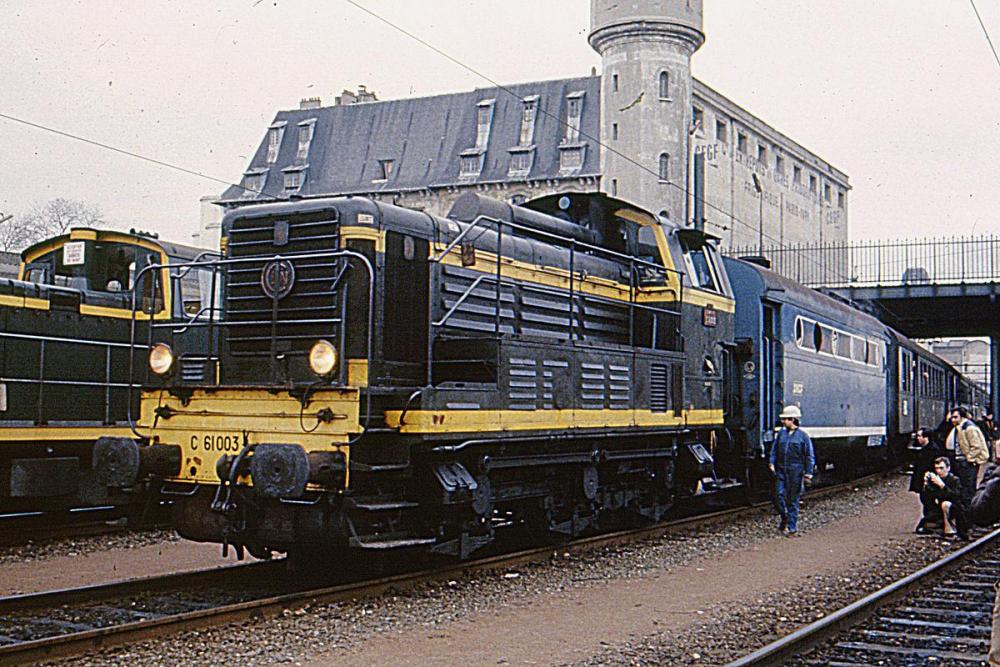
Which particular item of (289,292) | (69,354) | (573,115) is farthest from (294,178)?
(289,292)

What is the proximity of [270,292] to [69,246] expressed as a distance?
5463mm

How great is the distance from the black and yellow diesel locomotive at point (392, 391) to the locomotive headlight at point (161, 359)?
0.10 ft

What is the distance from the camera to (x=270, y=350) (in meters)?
8.11

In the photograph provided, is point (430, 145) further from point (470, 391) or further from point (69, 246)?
point (470, 391)

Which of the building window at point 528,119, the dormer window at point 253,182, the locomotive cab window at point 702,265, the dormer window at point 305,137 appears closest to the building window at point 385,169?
the dormer window at point 305,137

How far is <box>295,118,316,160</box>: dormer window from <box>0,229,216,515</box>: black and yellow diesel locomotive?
192 ft

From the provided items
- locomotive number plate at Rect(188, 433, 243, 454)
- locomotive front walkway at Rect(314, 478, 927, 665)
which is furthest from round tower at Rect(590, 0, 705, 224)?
locomotive number plate at Rect(188, 433, 243, 454)

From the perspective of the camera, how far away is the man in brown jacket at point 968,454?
11.9m

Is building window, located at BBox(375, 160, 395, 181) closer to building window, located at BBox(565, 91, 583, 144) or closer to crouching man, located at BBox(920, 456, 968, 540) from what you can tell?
building window, located at BBox(565, 91, 583, 144)

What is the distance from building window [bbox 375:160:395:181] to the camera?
2566 inches

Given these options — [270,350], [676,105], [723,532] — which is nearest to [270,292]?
[270,350]

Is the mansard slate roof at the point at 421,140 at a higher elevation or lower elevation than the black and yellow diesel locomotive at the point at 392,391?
higher

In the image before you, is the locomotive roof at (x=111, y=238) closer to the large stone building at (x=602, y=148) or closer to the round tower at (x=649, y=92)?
the large stone building at (x=602, y=148)

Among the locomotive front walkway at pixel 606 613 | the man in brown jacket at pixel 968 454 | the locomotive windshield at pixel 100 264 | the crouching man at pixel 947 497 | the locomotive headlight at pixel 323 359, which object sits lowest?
the locomotive front walkway at pixel 606 613
